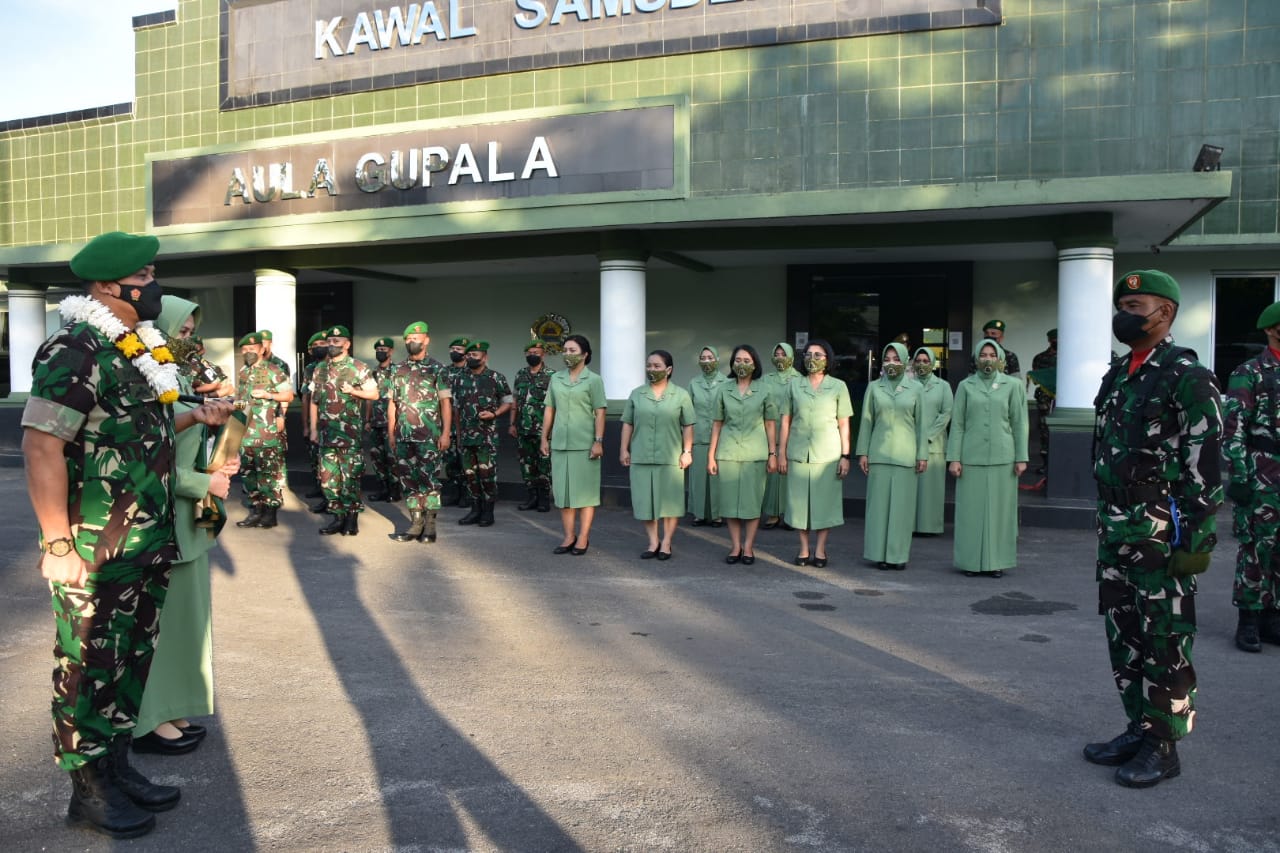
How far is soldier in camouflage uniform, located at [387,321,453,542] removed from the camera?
30.6 ft

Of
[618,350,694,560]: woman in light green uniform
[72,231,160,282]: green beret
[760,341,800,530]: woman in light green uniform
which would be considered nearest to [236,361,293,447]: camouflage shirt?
[618,350,694,560]: woman in light green uniform

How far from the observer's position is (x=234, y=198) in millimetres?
13680

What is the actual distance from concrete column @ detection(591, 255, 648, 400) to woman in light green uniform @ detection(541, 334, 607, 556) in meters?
3.34

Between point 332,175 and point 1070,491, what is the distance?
31.4 feet

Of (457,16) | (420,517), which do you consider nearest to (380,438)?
(420,517)

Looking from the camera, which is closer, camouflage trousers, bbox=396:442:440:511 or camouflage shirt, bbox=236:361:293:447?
camouflage trousers, bbox=396:442:440:511

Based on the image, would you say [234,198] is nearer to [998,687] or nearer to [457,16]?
[457,16]

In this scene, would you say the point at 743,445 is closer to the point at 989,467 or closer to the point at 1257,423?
the point at 989,467

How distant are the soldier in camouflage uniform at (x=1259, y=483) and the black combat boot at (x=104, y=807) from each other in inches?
223

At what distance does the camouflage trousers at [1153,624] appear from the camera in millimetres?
3955

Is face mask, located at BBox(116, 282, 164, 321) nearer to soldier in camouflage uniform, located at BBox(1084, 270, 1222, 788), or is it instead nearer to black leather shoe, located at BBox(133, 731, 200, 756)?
black leather shoe, located at BBox(133, 731, 200, 756)

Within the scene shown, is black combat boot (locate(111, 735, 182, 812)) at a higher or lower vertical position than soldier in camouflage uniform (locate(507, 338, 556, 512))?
lower

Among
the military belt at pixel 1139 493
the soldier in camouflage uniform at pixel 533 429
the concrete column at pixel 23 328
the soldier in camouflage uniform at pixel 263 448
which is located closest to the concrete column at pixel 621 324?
the soldier in camouflage uniform at pixel 533 429

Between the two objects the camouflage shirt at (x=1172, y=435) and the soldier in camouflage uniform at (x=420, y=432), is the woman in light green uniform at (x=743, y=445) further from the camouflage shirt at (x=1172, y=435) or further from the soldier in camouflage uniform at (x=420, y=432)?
the camouflage shirt at (x=1172, y=435)
